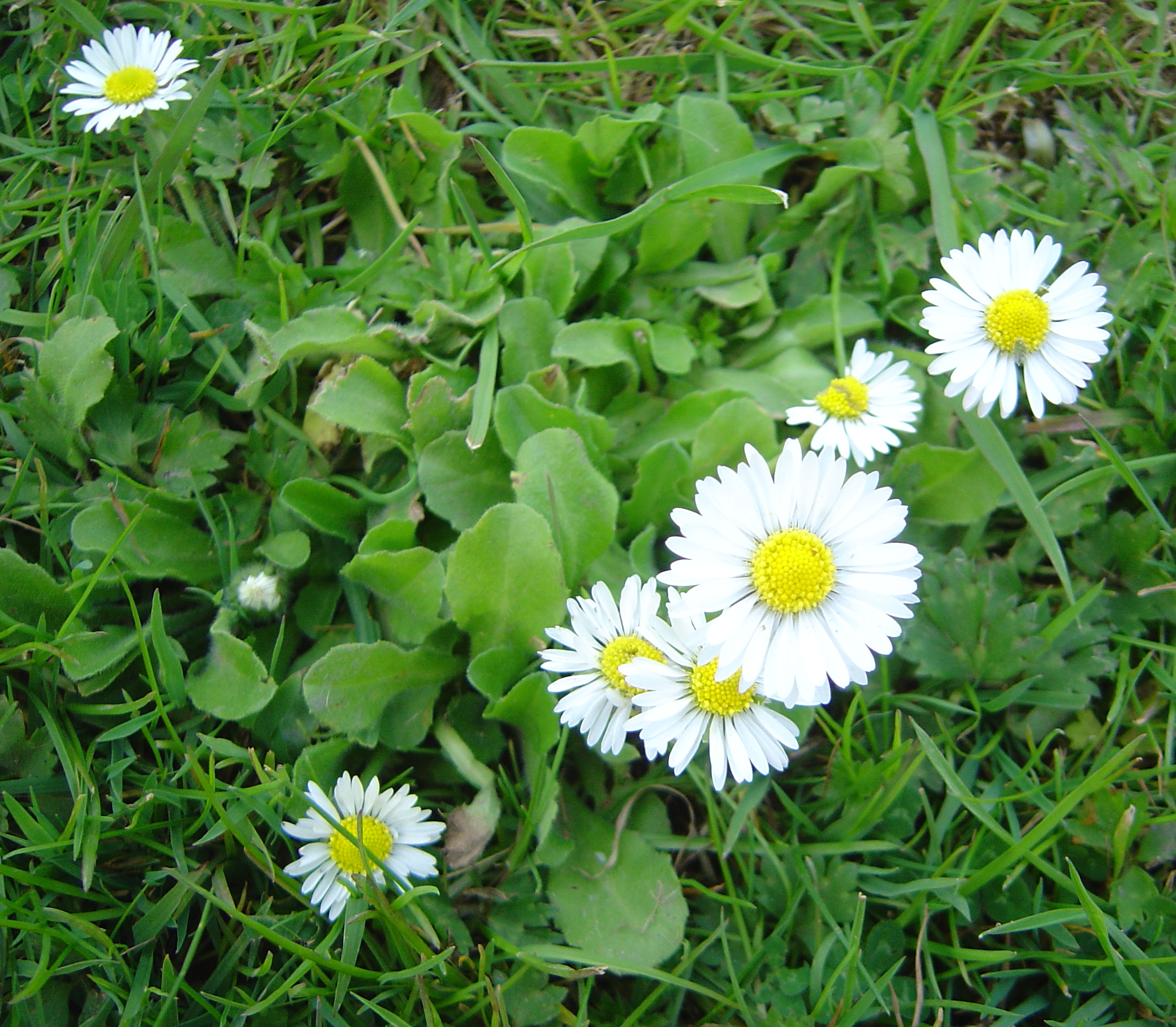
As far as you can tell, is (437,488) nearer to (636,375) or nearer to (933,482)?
(636,375)

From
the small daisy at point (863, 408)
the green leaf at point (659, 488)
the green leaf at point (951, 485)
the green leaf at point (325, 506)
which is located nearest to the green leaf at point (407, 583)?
the green leaf at point (325, 506)

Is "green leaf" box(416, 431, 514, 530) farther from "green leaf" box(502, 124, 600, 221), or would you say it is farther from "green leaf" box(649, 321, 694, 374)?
"green leaf" box(502, 124, 600, 221)

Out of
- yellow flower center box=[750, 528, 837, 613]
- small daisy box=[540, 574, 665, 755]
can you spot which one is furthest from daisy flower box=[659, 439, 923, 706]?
small daisy box=[540, 574, 665, 755]

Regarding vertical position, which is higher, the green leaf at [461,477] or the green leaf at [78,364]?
the green leaf at [78,364]

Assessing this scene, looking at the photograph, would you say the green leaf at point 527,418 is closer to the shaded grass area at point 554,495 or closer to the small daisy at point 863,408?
A: the shaded grass area at point 554,495

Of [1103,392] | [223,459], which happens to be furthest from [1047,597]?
[223,459]

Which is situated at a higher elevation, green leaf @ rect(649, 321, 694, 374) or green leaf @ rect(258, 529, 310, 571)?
green leaf @ rect(649, 321, 694, 374)
